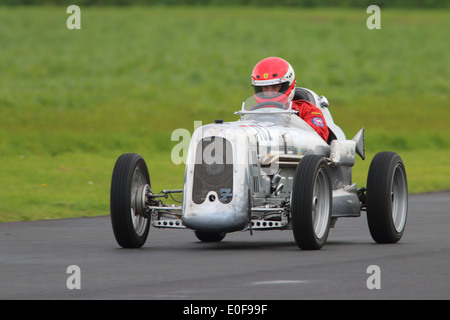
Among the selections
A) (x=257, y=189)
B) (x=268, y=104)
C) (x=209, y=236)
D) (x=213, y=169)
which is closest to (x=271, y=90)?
(x=268, y=104)

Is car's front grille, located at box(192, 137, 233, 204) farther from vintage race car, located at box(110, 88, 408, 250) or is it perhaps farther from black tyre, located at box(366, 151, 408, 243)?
black tyre, located at box(366, 151, 408, 243)

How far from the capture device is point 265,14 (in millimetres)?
81062

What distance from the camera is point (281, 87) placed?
1452 cm

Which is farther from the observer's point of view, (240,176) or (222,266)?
(240,176)

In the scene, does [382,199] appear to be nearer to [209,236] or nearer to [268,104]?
[268,104]

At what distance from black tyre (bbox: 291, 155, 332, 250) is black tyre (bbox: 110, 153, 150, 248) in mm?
1847

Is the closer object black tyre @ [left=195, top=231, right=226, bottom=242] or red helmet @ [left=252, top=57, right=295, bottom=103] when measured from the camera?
black tyre @ [left=195, top=231, right=226, bottom=242]

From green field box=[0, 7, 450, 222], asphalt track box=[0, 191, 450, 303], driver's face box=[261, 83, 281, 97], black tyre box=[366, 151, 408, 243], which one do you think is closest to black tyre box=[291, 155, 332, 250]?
asphalt track box=[0, 191, 450, 303]

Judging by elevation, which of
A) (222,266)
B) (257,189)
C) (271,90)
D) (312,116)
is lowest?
(222,266)

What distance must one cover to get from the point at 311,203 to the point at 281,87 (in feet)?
9.55

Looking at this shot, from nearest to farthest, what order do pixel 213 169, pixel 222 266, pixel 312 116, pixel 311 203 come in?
1. pixel 222 266
2. pixel 311 203
3. pixel 213 169
4. pixel 312 116

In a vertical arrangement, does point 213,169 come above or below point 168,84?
below

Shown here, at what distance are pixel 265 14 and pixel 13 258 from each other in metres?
70.2

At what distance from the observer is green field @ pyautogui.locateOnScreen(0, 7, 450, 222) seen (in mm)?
27625
